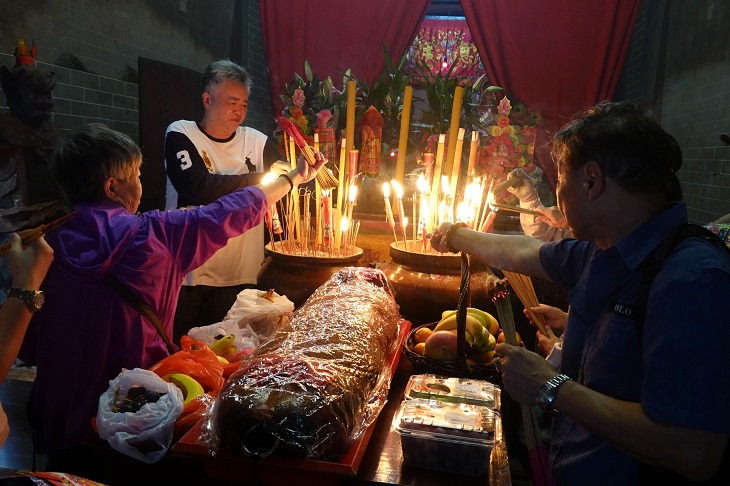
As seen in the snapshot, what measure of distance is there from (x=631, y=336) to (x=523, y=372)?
23 cm

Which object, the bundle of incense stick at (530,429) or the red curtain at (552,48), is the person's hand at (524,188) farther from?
the red curtain at (552,48)

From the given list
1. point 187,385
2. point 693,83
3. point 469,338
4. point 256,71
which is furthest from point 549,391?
point 256,71

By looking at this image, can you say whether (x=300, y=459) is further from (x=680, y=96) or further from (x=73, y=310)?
(x=680, y=96)

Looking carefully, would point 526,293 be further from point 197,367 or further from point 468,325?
point 197,367

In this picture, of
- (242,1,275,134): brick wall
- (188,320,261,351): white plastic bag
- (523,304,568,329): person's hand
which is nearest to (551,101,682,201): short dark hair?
(523,304,568,329): person's hand

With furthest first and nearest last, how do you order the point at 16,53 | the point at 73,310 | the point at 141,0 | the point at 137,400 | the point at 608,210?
1. the point at 141,0
2. the point at 16,53
3. the point at 73,310
4. the point at 137,400
5. the point at 608,210

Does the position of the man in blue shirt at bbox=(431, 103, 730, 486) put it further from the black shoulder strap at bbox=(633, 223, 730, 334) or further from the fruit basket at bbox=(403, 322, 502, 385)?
the fruit basket at bbox=(403, 322, 502, 385)

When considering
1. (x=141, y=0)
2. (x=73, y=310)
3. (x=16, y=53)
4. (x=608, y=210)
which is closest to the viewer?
(x=608, y=210)

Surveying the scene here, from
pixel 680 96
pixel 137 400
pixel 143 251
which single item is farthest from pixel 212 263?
pixel 680 96

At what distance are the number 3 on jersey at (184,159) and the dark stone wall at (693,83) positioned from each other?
3172 mm

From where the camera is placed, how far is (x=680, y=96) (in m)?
4.31

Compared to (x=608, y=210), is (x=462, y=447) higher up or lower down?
lower down

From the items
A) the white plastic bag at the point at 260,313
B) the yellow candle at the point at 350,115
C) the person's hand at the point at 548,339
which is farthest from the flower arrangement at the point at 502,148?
the white plastic bag at the point at 260,313

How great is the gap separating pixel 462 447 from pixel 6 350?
1056 millimetres
